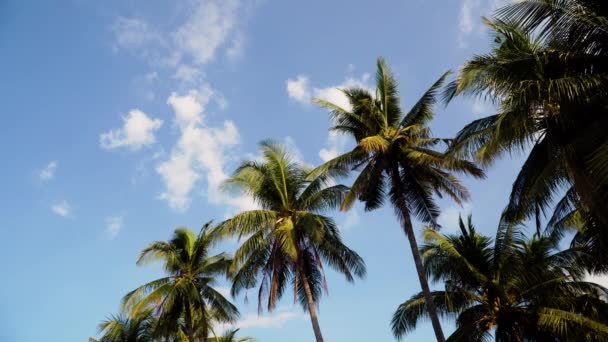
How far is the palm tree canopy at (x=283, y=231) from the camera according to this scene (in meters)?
20.8

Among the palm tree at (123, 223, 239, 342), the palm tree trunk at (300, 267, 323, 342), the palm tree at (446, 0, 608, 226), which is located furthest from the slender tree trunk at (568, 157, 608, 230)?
the palm tree at (123, 223, 239, 342)

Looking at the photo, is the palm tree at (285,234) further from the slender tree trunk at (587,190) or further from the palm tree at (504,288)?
the slender tree trunk at (587,190)

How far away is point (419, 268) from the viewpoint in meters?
18.5

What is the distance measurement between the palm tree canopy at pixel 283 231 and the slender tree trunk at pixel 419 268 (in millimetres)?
→ 2756

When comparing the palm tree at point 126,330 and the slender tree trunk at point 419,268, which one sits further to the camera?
the palm tree at point 126,330

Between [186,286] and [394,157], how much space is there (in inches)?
524

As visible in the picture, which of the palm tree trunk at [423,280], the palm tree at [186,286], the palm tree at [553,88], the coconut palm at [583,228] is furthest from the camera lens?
the palm tree at [186,286]

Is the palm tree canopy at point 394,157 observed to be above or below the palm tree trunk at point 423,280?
above

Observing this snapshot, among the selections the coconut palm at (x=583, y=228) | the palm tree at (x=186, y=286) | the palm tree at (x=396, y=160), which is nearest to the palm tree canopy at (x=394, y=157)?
the palm tree at (x=396, y=160)

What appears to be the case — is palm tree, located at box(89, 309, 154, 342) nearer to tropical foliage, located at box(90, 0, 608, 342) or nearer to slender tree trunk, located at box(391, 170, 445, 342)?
tropical foliage, located at box(90, 0, 608, 342)

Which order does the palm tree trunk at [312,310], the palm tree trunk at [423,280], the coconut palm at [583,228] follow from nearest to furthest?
1. the coconut palm at [583,228]
2. the palm tree trunk at [423,280]
3. the palm tree trunk at [312,310]

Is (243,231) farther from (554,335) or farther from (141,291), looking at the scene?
(554,335)

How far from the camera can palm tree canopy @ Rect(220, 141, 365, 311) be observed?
20.8 metres

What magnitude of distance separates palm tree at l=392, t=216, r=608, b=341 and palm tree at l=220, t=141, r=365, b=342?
3.45m
